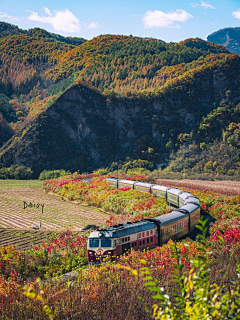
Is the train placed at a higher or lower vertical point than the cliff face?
lower

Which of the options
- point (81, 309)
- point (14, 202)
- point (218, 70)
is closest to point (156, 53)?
point (218, 70)

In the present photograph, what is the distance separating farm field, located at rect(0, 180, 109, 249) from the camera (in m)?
22.3

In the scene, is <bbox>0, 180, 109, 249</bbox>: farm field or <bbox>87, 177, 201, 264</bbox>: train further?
<bbox>0, 180, 109, 249</bbox>: farm field

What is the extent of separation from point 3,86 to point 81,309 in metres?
168

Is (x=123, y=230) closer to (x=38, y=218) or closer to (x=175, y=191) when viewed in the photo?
(x=38, y=218)

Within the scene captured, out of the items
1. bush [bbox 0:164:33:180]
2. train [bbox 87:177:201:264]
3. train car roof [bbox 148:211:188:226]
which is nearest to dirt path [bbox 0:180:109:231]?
train car roof [bbox 148:211:188:226]

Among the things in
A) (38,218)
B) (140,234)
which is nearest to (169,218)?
(140,234)

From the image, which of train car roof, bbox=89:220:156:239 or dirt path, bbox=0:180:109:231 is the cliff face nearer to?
dirt path, bbox=0:180:109:231

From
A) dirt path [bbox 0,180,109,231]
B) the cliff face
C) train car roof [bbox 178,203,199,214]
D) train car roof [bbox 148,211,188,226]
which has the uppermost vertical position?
the cliff face

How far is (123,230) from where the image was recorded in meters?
16.5

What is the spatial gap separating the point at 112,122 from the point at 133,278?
91112mm

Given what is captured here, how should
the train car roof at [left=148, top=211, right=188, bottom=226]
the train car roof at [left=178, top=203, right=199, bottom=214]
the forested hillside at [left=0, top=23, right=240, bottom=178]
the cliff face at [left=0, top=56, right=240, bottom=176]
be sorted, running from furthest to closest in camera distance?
the cliff face at [left=0, top=56, right=240, bottom=176] < the forested hillside at [left=0, top=23, right=240, bottom=178] < the train car roof at [left=178, top=203, right=199, bottom=214] < the train car roof at [left=148, top=211, right=188, bottom=226]

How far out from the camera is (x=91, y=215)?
105 feet

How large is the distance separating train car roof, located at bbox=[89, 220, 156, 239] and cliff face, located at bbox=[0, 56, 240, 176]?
222ft
